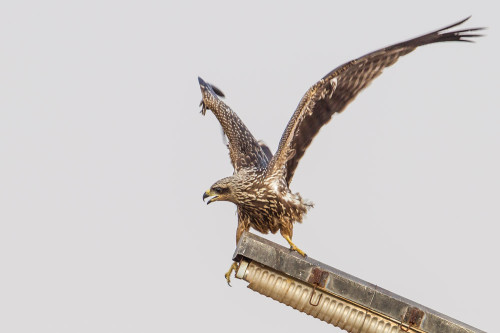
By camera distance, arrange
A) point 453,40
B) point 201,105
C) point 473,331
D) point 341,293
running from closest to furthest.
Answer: point 473,331
point 341,293
point 453,40
point 201,105

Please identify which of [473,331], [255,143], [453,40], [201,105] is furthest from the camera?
[201,105]

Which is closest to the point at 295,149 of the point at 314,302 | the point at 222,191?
the point at 222,191

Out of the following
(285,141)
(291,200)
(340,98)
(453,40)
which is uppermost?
(453,40)

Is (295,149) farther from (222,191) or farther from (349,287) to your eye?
(349,287)

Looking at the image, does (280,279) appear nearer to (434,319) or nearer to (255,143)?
(434,319)

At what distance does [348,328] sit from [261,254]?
106 cm

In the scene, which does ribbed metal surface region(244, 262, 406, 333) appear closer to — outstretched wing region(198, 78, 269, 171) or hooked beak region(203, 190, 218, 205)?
hooked beak region(203, 190, 218, 205)

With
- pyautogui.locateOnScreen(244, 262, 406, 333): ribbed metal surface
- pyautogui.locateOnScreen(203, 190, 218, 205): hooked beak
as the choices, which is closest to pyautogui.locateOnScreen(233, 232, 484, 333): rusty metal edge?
pyautogui.locateOnScreen(244, 262, 406, 333): ribbed metal surface

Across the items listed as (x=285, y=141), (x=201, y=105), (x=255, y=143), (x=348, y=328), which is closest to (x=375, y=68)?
(x=285, y=141)

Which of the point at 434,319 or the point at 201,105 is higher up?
the point at 201,105

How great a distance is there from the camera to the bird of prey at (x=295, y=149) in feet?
34.7

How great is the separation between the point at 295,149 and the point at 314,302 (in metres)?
4.07

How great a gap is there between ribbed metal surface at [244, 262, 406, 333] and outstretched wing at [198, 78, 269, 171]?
3.78 m

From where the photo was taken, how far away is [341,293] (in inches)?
288
